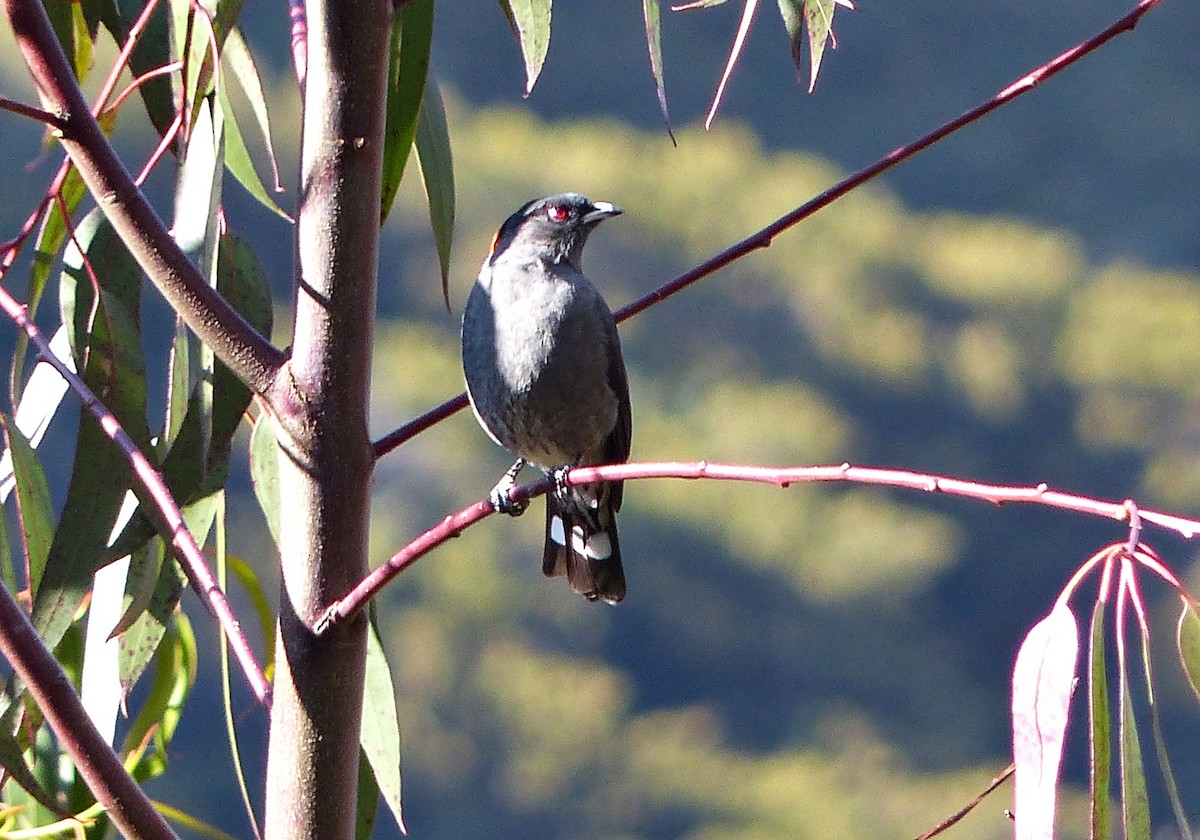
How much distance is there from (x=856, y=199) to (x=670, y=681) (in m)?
4.74

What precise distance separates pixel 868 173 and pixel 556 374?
5.18 ft

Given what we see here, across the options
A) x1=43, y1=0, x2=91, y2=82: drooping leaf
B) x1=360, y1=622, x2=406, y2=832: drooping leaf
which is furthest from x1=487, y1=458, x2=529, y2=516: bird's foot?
x1=43, y1=0, x2=91, y2=82: drooping leaf

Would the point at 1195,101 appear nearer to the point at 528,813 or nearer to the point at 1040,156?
the point at 1040,156

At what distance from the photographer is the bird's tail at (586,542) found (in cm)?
320

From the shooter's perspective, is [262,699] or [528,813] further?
[528,813]

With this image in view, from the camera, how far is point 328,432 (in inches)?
63.4

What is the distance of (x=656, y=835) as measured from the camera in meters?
12.2

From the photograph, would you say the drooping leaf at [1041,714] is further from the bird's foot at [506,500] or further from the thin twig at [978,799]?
the bird's foot at [506,500]

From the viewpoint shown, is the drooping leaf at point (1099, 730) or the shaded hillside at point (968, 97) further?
the shaded hillside at point (968, 97)

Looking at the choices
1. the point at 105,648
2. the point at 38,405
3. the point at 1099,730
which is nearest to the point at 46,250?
the point at 38,405

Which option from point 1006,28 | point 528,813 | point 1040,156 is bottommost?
point 528,813

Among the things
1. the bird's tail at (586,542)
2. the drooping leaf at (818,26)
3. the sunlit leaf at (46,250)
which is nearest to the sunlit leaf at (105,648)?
the sunlit leaf at (46,250)

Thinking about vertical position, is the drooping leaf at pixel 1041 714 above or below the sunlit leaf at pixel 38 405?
below

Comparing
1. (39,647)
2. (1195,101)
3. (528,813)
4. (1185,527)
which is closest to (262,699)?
(39,647)
